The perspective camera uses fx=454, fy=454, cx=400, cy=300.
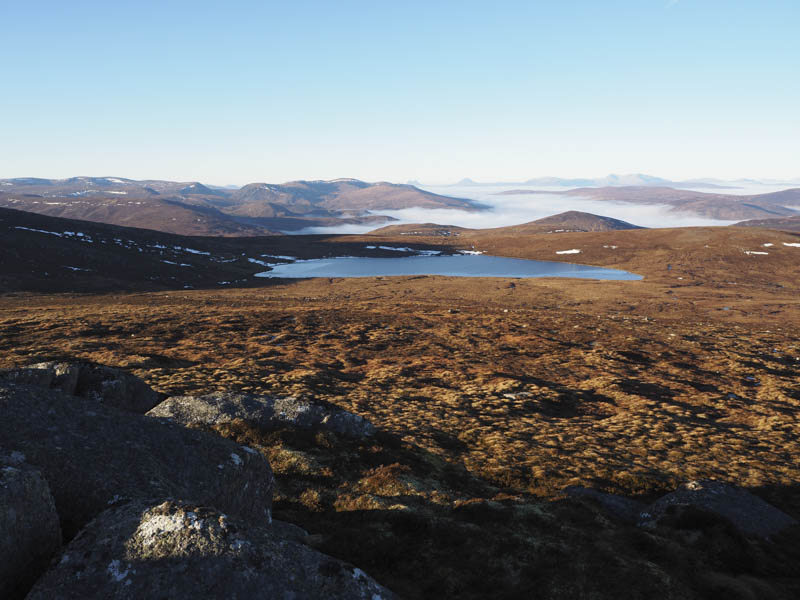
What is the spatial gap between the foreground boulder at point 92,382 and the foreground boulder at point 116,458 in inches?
266

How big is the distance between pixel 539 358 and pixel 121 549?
43.9m

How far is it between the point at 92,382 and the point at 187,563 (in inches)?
574

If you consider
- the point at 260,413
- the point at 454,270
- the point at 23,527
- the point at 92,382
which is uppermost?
the point at 23,527

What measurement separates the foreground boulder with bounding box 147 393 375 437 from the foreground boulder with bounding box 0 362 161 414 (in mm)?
976

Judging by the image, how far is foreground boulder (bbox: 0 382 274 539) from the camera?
8.77m

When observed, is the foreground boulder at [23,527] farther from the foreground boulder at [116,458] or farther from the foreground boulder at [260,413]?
the foreground boulder at [260,413]

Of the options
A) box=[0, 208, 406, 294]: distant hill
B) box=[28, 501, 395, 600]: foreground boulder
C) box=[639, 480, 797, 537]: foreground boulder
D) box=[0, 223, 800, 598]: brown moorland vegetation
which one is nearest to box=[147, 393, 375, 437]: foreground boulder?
box=[0, 223, 800, 598]: brown moorland vegetation

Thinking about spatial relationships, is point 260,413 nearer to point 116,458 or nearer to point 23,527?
point 116,458

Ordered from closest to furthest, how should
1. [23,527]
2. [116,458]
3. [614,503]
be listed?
[23,527]
[116,458]
[614,503]

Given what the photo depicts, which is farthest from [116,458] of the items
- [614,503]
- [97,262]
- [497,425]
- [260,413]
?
[97,262]

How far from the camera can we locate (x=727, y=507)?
15.6 m

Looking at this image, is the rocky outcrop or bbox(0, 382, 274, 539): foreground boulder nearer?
bbox(0, 382, 274, 539): foreground boulder

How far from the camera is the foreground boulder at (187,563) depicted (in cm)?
655

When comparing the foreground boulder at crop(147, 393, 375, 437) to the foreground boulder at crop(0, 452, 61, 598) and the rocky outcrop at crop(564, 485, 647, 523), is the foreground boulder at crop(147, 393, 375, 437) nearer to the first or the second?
the rocky outcrop at crop(564, 485, 647, 523)
